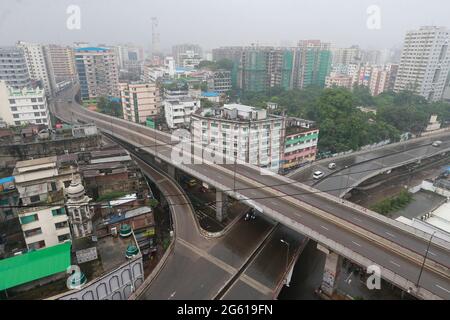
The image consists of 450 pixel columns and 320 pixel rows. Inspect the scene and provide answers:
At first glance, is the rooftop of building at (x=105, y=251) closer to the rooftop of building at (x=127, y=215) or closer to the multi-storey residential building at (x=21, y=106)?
the rooftop of building at (x=127, y=215)

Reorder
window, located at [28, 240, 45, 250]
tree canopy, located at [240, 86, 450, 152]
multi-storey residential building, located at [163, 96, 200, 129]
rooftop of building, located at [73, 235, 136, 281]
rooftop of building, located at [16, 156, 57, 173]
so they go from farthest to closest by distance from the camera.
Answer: multi-storey residential building, located at [163, 96, 200, 129], tree canopy, located at [240, 86, 450, 152], rooftop of building, located at [16, 156, 57, 173], window, located at [28, 240, 45, 250], rooftop of building, located at [73, 235, 136, 281]

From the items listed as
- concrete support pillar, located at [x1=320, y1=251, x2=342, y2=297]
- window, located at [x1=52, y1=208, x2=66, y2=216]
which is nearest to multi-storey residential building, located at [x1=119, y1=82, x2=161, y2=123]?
window, located at [x1=52, y1=208, x2=66, y2=216]

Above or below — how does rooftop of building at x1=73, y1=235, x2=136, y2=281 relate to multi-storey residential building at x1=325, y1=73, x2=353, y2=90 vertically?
below

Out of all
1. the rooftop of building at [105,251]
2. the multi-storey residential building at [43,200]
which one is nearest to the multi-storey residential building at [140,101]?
the multi-storey residential building at [43,200]

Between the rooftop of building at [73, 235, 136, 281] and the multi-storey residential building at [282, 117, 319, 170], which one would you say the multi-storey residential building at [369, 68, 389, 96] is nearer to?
the multi-storey residential building at [282, 117, 319, 170]

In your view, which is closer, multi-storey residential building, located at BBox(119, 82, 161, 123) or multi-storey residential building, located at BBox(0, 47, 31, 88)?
multi-storey residential building, located at BBox(119, 82, 161, 123)

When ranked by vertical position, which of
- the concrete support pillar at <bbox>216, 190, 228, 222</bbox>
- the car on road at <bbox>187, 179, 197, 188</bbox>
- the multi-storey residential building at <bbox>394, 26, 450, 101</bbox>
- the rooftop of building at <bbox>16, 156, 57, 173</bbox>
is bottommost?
the car on road at <bbox>187, 179, 197, 188</bbox>
